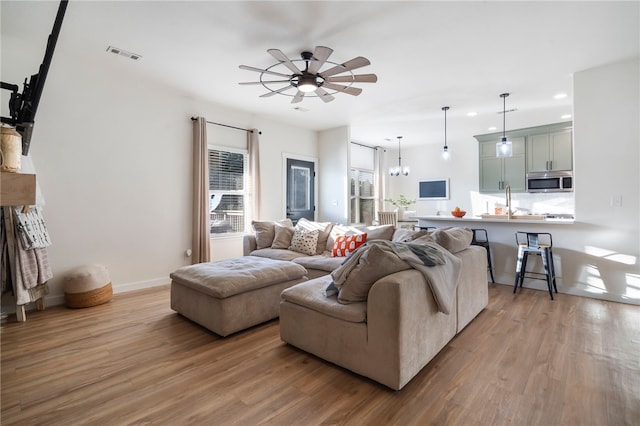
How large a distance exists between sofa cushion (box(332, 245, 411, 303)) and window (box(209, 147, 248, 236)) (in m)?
3.53

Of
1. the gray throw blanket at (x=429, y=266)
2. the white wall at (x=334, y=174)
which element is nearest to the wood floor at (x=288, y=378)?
the gray throw blanket at (x=429, y=266)

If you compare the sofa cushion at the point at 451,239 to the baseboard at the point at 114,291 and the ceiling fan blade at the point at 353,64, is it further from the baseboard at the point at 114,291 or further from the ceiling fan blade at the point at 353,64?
the baseboard at the point at 114,291

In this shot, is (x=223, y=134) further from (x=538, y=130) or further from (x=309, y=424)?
(x=538, y=130)

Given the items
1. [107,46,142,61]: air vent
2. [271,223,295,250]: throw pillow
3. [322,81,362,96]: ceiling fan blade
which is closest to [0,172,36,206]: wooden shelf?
[322,81,362,96]: ceiling fan blade

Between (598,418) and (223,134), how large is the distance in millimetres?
→ 5292

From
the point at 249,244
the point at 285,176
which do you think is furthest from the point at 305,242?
the point at 285,176

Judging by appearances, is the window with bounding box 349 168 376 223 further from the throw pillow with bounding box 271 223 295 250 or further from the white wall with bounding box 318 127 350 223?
the throw pillow with bounding box 271 223 295 250

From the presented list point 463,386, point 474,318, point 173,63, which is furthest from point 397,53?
point 463,386

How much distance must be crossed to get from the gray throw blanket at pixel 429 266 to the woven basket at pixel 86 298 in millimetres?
2964

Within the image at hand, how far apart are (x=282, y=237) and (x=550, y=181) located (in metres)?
5.53

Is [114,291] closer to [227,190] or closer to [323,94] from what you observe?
[227,190]

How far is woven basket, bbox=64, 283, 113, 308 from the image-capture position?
334 centimetres

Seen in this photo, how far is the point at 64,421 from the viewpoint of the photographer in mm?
1621

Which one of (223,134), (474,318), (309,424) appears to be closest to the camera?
(309,424)
